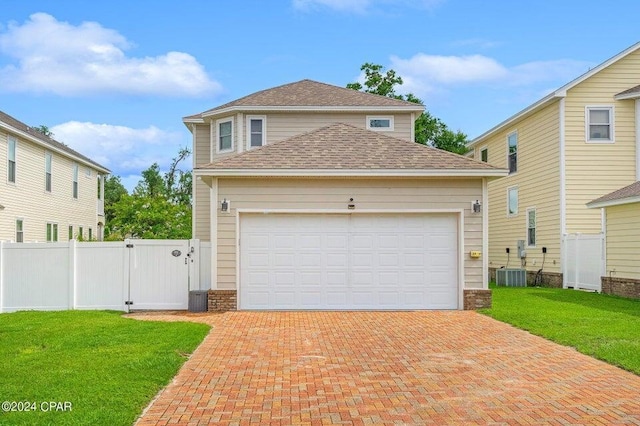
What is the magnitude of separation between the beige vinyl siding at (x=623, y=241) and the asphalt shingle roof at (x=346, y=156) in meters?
5.36

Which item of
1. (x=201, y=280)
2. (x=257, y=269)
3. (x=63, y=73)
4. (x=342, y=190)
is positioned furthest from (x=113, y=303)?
(x=63, y=73)

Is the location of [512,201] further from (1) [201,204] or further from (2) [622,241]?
(1) [201,204]

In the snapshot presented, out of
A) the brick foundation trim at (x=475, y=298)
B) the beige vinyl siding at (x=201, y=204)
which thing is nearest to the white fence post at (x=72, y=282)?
the beige vinyl siding at (x=201, y=204)

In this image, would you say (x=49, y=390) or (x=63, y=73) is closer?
(x=49, y=390)

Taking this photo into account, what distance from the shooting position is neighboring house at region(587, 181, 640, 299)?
15.9 metres

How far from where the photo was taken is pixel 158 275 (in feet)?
45.7

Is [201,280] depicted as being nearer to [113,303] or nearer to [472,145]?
[113,303]

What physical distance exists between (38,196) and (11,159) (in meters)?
2.68

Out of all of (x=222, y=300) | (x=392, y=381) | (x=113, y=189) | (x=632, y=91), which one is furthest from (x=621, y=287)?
(x=113, y=189)

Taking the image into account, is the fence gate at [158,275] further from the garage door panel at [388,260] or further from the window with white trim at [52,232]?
the window with white trim at [52,232]

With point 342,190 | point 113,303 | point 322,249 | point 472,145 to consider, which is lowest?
point 113,303

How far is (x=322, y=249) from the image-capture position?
1378 centimetres

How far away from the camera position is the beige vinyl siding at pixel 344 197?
13.6 metres

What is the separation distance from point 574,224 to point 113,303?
14.9m
